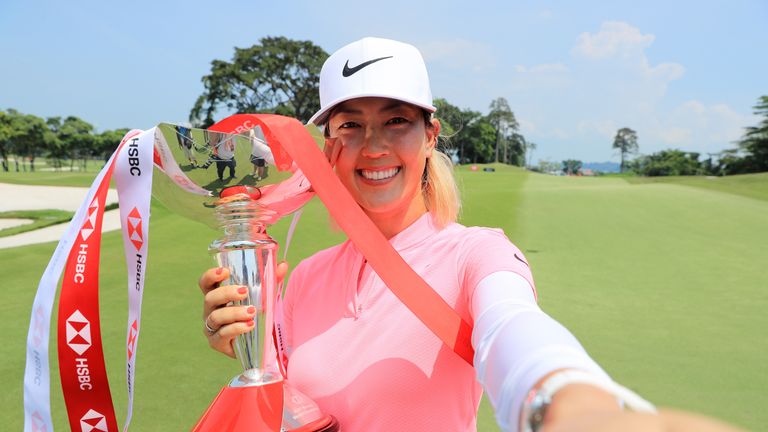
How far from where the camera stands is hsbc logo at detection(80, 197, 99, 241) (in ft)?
3.60

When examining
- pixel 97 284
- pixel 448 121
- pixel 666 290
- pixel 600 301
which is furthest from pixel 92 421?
pixel 666 290

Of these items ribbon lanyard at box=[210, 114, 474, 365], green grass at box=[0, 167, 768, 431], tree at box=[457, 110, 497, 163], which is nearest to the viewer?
ribbon lanyard at box=[210, 114, 474, 365]

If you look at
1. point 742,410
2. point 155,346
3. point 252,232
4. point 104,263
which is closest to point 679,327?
point 742,410

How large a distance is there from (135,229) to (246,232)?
0.70ft

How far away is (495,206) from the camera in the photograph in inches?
387

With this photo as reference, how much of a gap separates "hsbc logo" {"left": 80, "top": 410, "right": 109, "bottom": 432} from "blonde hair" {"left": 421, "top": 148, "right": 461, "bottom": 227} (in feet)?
2.69

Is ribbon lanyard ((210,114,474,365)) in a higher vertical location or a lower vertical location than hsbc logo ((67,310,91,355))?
higher

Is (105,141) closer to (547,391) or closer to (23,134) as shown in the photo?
(23,134)

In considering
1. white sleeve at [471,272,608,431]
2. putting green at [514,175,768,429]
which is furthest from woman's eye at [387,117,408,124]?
putting green at [514,175,768,429]

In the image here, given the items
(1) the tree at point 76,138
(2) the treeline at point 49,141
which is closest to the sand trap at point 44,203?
Result: (2) the treeline at point 49,141

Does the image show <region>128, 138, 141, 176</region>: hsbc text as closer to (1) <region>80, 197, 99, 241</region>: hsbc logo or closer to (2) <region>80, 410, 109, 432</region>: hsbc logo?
(1) <region>80, 197, 99, 241</region>: hsbc logo

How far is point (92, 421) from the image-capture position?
1043 mm

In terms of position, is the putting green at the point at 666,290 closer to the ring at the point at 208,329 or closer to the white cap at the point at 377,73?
the white cap at the point at 377,73

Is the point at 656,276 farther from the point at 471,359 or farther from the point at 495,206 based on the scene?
the point at 471,359
